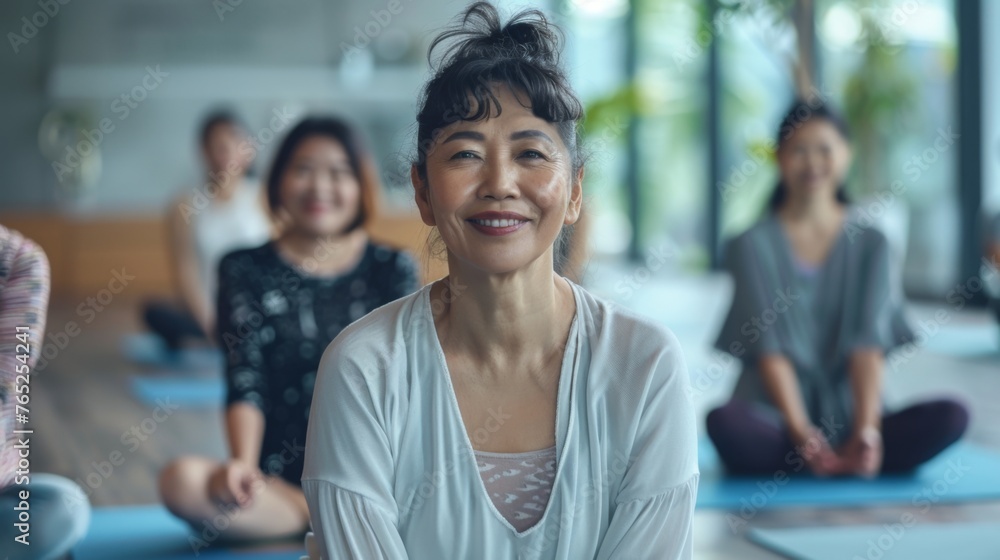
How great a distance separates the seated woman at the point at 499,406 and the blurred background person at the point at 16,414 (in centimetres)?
67

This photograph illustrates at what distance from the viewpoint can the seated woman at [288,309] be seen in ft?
7.91

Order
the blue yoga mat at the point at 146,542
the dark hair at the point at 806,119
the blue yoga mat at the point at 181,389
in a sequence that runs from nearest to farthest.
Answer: the blue yoga mat at the point at 146,542, the dark hair at the point at 806,119, the blue yoga mat at the point at 181,389

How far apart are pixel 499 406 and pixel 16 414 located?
850mm

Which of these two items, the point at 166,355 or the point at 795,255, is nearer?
the point at 795,255

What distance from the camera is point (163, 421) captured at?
158 inches

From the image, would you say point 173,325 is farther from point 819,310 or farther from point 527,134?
point 527,134

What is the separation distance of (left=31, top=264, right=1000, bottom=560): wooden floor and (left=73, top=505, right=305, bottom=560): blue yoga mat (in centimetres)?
17

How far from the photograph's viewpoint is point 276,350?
249 cm

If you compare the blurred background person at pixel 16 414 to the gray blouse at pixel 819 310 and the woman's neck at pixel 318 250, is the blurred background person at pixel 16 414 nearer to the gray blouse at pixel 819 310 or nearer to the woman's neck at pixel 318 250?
the woman's neck at pixel 318 250

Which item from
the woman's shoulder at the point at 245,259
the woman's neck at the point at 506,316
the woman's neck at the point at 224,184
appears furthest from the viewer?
the woman's neck at the point at 224,184

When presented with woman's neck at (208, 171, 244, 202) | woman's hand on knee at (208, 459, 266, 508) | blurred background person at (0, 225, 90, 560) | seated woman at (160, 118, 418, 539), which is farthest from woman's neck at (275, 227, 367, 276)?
woman's neck at (208, 171, 244, 202)

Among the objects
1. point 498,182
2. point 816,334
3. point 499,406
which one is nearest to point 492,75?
point 498,182

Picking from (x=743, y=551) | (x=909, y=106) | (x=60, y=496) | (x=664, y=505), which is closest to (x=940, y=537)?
(x=743, y=551)

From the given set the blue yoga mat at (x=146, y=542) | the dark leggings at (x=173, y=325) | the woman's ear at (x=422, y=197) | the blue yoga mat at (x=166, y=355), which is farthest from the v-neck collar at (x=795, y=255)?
the dark leggings at (x=173, y=325)
